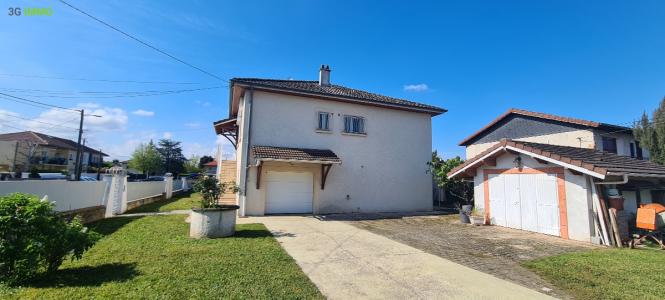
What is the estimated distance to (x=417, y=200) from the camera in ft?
53.8

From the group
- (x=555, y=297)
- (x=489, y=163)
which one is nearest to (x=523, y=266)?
(x=555, y=297)

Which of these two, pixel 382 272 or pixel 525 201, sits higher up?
pixel 525 201

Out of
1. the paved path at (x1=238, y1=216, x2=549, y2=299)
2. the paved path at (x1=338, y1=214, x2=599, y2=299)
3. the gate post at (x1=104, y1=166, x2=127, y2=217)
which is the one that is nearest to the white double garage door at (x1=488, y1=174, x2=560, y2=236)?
the paved path at (x1=338, y1=214, x2=599, y2=299)

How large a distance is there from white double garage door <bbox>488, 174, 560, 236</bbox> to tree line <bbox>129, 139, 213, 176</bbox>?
174 feet

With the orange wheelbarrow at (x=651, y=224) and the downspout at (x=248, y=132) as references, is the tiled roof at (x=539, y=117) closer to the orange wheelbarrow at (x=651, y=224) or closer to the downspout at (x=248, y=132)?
the orange wheelbarrow at (x=651, y=224)

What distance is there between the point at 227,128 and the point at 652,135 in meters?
26.4

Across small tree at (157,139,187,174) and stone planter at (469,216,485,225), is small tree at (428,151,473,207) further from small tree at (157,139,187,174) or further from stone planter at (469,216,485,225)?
small tree at (157,139,187,174)

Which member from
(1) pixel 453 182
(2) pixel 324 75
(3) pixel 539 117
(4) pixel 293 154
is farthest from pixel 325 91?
(3) pixel 539 117

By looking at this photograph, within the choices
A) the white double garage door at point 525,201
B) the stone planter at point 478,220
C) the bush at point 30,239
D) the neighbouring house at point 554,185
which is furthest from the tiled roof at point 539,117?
the bush at point 30,239

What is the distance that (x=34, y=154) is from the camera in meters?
40.9

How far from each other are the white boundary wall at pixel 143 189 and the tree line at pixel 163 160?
1298 inches

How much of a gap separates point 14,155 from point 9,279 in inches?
1938

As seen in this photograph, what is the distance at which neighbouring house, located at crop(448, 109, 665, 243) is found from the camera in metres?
8.64

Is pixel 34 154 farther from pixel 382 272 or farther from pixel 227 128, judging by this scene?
pixel 382 272
